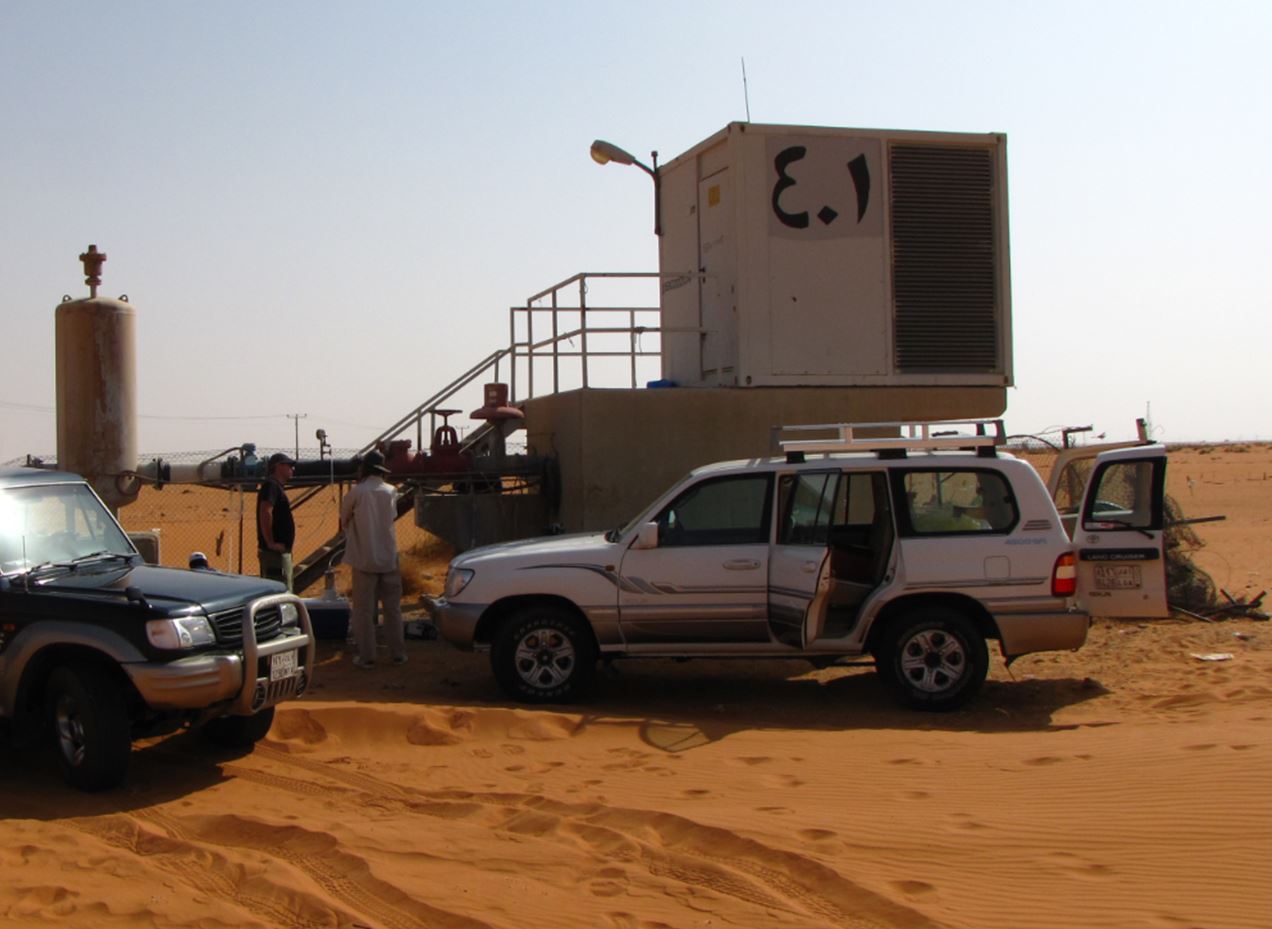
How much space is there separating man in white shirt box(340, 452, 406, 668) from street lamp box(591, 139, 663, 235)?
6120 mm

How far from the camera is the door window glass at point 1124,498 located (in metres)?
10.2

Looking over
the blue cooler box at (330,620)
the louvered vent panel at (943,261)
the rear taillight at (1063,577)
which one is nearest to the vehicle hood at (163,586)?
the blue cooler box at (330,620)

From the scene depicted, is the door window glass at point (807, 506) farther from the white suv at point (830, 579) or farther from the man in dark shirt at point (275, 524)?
the man in dark shirt at point (275, 524)

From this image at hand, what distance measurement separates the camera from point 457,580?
32.6 ft

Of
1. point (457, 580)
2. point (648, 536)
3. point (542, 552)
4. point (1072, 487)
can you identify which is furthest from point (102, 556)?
point (1072, 487)

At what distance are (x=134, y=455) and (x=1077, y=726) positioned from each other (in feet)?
30.6

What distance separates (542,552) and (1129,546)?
4554mm

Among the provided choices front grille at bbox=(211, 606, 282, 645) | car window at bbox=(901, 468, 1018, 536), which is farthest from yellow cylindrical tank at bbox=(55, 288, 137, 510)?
car window at bbox=(901, 468, 1018, 536)

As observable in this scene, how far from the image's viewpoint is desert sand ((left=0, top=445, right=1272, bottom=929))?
5.41m

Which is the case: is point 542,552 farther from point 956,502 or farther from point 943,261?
point 943,261

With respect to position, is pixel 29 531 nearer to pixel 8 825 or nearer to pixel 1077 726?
pixel 8 825

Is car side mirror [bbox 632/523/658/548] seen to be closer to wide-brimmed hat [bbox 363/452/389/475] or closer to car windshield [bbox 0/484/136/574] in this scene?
wide-brimmed hat [bbox 363/452/389/475]

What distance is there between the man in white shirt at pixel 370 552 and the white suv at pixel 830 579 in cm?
131

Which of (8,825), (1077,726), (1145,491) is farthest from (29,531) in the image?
(1145,491)
